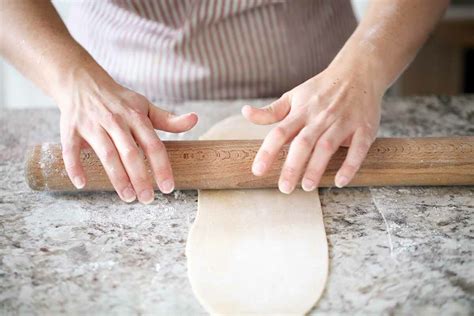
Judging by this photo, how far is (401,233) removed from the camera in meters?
0.97

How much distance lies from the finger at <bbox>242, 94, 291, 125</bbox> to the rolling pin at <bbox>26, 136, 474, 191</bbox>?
0.05m

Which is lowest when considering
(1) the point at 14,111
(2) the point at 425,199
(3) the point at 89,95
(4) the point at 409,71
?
(4) the point at 409,71

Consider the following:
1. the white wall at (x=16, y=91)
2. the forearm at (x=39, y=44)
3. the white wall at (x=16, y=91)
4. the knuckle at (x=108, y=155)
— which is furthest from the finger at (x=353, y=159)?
the white wall at (x=16, y=91)

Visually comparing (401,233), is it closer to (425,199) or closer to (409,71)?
(425,199)

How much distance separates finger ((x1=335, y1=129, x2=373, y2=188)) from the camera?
1.01m

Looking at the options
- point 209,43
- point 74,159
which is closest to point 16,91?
point 209,43

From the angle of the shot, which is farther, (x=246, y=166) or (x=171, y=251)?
(x=246, y=166)

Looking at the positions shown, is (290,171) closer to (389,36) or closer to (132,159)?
(132,159)

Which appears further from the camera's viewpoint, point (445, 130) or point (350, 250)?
point (445, 130)

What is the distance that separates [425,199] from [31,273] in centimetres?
64

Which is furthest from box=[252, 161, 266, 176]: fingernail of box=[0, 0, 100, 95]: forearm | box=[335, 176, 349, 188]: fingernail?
box=[0, 0, 100, 95]: forearm

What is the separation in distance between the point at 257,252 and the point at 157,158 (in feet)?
0.72

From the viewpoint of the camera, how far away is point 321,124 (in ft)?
3.30

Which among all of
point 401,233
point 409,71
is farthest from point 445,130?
point 409,71
